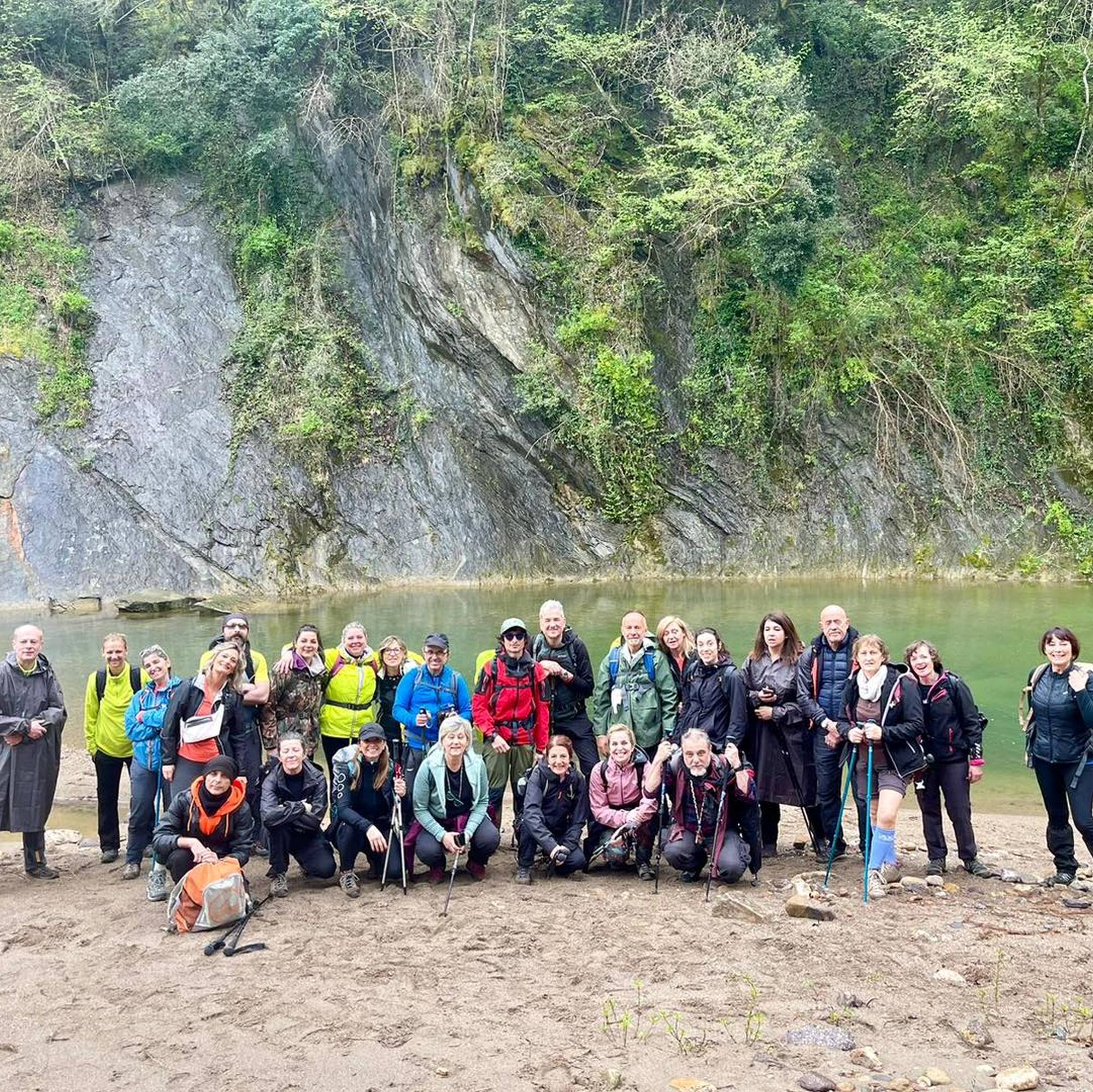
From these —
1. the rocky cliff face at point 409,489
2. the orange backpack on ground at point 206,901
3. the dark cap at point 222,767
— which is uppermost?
the rocky cliff face at point 409,489

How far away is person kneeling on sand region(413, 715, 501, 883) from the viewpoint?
20.8ft

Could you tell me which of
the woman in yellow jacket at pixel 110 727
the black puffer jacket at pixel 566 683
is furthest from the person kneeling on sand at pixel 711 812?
the woman in yellow jacket at pixel 110 727

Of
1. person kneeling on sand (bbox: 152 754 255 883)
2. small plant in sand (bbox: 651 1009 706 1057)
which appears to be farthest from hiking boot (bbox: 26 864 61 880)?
small plant in sand (bbox: 651 1009 706 1057)

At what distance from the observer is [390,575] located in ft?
67.7

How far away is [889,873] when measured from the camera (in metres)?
6.28

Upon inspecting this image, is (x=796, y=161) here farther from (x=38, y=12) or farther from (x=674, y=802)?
(x=38, y=12)

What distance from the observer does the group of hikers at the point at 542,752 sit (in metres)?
6.23

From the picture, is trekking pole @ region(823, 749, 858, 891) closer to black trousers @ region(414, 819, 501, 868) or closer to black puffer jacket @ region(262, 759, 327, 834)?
black trousers @ region(414, 819, 501, 868)

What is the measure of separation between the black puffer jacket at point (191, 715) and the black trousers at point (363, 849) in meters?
0.89

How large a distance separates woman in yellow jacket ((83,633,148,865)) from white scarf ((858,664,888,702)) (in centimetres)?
478

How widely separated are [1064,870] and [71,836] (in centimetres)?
732

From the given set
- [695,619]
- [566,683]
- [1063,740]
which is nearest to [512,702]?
[566,683]

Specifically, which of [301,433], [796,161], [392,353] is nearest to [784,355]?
[796,161]

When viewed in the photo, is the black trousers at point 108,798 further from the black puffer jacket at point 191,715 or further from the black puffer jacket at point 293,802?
the black puffer jacket at point 293,802
